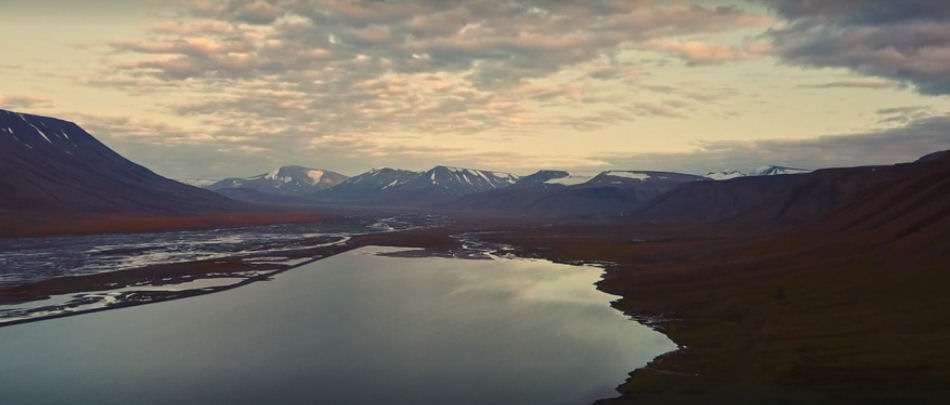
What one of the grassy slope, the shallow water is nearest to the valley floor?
the grassy slope

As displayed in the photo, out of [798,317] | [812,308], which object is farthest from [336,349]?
[812,308]

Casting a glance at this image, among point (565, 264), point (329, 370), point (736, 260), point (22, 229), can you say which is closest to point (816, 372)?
point (329, 370)

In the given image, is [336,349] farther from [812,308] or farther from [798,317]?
[812,308]

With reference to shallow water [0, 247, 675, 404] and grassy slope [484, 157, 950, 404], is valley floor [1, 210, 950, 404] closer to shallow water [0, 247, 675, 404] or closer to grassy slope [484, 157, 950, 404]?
grassy slope [484, 157, 950, 404]

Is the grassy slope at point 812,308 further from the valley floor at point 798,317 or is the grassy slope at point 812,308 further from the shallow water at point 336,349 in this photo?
the shallow water at point 336,349

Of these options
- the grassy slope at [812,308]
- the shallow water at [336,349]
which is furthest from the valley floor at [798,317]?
the shallow water at [336,349]

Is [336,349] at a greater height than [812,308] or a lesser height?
lesser

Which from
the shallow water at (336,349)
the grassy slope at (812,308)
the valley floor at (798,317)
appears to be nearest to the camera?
the valley floor at (798,317)

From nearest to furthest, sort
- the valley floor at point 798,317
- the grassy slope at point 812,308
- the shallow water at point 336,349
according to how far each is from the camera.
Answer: the valley floor at point 798,317, the grassy slope at point 812,308, the shallow water at point 336,349
